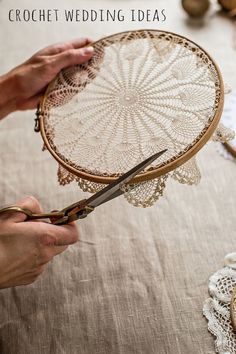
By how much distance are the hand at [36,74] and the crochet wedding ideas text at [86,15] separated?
1.31 feet

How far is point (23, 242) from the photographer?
0.69 m

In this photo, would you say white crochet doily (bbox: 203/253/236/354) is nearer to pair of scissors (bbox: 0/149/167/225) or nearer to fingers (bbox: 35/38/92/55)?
pair of scissors (bbox: 0/149/167/225)

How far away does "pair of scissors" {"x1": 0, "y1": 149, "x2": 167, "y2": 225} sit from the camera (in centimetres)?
64

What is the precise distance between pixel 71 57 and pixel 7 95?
0.15 metres

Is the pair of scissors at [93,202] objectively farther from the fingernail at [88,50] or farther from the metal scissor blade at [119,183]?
the fingernail at [88,50]

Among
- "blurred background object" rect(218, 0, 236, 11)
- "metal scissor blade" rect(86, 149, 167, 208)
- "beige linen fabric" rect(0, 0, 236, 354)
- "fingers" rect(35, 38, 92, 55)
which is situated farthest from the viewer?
"blurred background object" rect(218, 0, 236, 11)

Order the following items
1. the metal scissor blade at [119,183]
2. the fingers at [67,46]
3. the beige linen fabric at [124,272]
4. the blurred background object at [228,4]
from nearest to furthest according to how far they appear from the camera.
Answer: the metal scissor blade at [119,183], the beige linen fabric at [124,272], the fingers at [67,46], the blurred background object at [228,4]

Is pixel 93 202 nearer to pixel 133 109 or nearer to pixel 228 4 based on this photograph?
pixel 133 109

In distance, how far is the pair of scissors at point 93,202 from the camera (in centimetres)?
64

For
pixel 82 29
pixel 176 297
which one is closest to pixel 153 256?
pixel 176 297

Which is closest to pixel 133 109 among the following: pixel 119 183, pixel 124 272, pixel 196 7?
pixel 119 183

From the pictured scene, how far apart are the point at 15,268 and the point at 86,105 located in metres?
0.27

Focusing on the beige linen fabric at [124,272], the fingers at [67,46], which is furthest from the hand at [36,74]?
the beige linen fabric at [124,272]

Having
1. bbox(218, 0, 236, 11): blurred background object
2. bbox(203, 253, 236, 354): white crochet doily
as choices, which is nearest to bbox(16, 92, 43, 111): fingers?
bbox(203, 253, 236, 354): white crochet doily
